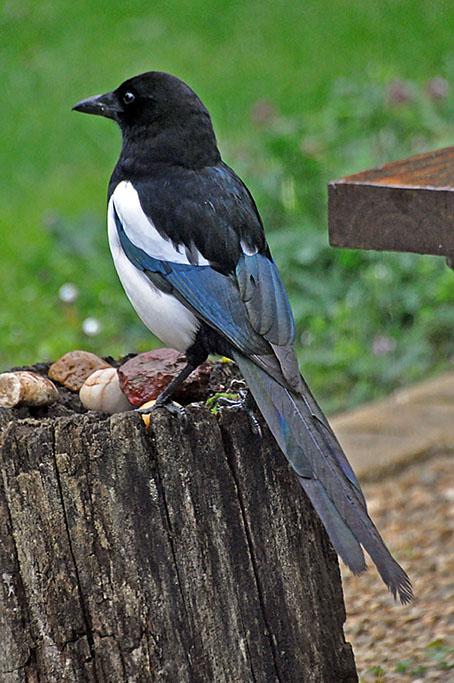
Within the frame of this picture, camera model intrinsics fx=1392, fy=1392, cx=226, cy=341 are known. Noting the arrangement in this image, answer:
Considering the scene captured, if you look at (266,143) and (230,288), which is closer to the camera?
(230,288)

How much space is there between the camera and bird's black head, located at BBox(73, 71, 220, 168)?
9.81 ft

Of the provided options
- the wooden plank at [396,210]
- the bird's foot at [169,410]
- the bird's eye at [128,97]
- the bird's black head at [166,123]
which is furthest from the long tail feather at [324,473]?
the bird's eye at [128,97]

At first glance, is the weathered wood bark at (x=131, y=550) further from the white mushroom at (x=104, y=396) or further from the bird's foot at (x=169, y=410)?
the white mushroom at (x=104, y=396)

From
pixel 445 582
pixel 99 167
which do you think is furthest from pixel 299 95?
pixel 445 582

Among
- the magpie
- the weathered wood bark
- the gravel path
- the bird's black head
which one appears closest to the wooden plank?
the magpie

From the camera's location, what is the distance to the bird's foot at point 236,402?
2.62m

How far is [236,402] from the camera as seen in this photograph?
8.91 ft

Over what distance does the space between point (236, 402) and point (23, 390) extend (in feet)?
1.40

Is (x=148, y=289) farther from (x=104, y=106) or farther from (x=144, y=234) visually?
(x=104, y=106)

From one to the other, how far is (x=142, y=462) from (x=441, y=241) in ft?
2.45

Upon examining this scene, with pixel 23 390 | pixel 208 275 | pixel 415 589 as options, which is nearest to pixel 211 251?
pixel 208 275

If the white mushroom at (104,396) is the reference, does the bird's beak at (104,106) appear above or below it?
above

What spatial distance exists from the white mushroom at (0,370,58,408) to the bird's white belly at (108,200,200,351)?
0.26 m

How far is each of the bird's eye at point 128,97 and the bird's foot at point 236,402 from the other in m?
0.69
